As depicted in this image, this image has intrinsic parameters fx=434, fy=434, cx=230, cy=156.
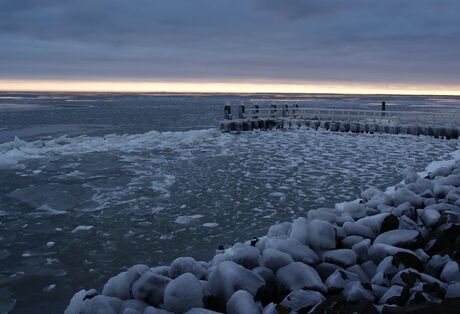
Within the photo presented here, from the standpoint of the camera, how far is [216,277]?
4.10m

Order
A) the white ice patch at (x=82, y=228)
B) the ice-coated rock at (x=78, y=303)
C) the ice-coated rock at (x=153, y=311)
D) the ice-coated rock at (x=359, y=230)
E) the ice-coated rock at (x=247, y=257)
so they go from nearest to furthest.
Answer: the ice-coated rock at (x=153, y=311) < the ice-coated rock at (x=78, y=303) < the ice-coated rock at (x=247, y=257) < the ice-coated rock at (x=359, y=230) < the white ice patch at (x=82, y=228)

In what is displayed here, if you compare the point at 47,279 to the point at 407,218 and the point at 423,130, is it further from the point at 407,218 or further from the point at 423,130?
the point at 423,130

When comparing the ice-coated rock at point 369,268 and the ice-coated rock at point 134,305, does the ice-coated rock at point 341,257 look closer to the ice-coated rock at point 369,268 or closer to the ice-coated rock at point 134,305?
the ice-coated rock at point 369,268

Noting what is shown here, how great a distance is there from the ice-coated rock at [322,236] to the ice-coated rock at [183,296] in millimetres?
1742

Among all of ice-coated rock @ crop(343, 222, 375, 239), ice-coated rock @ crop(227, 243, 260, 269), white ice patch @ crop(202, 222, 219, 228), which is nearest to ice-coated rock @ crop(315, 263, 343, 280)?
ice-coated rock @ crop(227, 243, 260, 269)

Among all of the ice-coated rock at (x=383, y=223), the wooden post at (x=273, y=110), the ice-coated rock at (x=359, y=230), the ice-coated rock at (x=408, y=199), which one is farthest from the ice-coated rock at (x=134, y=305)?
the wooden post at (x=273, y=110)

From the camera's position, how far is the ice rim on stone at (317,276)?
3.70 metres

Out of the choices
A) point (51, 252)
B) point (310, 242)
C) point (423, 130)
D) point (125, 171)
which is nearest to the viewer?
point (310, 242)

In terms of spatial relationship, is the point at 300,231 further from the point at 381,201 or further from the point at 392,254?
the point at 381,201

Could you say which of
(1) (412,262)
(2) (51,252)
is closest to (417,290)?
(1) (412,262)

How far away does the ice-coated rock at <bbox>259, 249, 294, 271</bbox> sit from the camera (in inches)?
176

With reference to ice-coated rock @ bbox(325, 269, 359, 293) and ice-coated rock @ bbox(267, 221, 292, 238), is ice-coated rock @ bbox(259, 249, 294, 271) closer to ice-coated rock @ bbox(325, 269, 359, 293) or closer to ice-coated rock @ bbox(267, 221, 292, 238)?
ice-coated rock @ bbox(325, 269, 359, 293)

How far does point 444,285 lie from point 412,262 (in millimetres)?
508

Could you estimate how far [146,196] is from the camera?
386 inches
